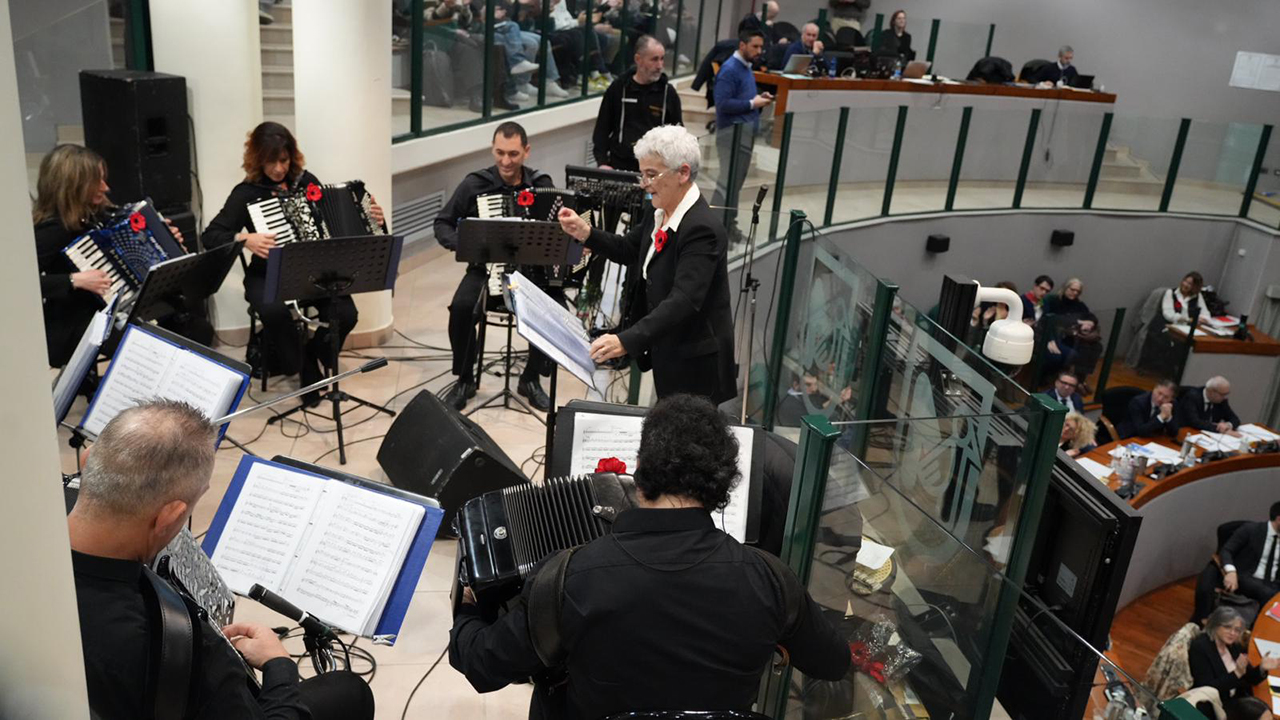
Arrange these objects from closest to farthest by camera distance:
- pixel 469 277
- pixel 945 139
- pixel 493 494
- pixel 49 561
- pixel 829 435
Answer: pixel 49 561 → pixel 829 435 → pixel 493 494 → pixel 469 277 → pixel 945 139

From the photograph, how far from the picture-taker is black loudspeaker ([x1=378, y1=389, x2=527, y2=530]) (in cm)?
427

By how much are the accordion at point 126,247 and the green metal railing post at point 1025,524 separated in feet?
12.6

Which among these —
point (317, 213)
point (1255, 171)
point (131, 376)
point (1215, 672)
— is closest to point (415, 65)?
point (317, 213)

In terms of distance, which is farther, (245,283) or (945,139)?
(945,139)

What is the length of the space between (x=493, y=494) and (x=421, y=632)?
1.39 metres

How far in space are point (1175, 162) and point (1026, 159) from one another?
2.04 metres

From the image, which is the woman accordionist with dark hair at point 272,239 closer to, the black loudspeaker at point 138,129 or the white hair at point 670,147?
the black loudspeaker at point 138,129

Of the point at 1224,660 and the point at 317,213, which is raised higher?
the point at 317,213

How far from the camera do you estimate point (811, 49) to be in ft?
39.2

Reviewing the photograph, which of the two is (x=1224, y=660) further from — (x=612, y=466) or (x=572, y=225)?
(x=612, y=466)

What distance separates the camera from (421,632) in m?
3.92

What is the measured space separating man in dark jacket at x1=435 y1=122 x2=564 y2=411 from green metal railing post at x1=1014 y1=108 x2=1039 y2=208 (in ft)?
24.5

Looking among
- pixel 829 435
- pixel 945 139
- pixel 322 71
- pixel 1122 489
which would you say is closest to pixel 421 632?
pixel 829 435

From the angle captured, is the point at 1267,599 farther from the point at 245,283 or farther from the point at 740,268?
the point at 245,283
